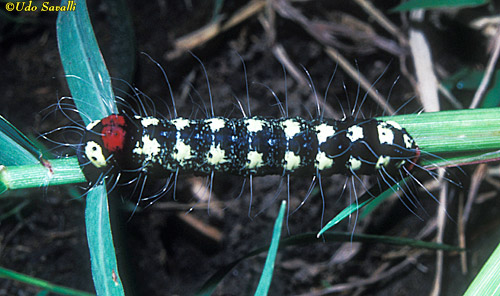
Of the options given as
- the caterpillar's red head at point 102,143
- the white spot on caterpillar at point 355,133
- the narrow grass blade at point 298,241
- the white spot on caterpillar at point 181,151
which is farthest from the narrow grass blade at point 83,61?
the white spot on caterpillar at point 355,133

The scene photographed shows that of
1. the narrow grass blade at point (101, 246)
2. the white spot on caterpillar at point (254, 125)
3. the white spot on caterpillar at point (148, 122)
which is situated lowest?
the narrow grass blade at point (101, 246)

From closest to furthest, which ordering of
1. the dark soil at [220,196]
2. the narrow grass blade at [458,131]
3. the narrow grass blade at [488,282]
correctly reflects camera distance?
the narrow grass blade at [488,282]
the narrow grass blade at [458,131]
the dark soil at [220,196]

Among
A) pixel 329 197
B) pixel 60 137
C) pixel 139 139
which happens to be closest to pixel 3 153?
pixel 139 139

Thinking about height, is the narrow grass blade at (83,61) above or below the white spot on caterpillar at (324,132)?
above

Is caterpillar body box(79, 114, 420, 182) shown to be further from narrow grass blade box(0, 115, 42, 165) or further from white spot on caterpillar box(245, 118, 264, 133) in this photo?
narrow grass blade box(0, 115, 42, 165)

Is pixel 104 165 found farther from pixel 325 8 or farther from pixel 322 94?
pixel 325 8

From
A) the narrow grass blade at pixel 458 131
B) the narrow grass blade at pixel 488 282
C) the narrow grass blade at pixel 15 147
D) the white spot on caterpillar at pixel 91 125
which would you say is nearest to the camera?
the narrow grass blade at pixel 488 282

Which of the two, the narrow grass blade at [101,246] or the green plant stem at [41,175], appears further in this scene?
the green plant stem at [41,175]

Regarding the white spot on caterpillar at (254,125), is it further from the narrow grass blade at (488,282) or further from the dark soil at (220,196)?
the narrow grass blade at (488,282)

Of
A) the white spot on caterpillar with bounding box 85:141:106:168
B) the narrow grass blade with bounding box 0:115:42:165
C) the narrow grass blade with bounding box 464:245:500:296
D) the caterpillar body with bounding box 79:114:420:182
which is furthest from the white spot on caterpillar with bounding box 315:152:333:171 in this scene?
the narrow grass blade with bounding box 0:115:42:165
